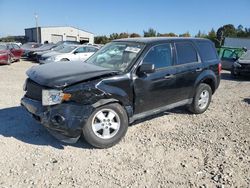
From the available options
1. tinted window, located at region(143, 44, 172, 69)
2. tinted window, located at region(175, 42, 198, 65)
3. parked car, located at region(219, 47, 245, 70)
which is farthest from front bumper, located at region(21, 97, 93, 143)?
parked car, located at region(219, 47, 245, 70)

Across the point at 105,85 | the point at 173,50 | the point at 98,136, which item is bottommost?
the point at 98,136

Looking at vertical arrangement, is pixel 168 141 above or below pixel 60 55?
below

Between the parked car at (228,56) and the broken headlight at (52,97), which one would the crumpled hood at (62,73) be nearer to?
the broken headlight at (52,97)

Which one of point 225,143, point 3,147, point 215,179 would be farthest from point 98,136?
point 225,143

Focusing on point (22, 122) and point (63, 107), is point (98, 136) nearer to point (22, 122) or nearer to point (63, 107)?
point (63, 107)

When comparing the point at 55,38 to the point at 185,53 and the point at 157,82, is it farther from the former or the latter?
the point at 157,82

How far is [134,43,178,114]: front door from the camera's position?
184 inches

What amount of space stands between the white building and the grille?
50091mm

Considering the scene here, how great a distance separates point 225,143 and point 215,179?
1.32 meters

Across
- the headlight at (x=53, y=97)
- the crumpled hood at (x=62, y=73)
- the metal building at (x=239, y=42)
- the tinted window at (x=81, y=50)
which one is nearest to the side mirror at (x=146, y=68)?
the crumpled hood at (x=62, y=73)

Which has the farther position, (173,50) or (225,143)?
(173,50)

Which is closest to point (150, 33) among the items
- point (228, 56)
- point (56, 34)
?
point (56, 34)

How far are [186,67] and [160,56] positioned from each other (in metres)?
0.72

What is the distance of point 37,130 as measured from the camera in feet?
16.2
